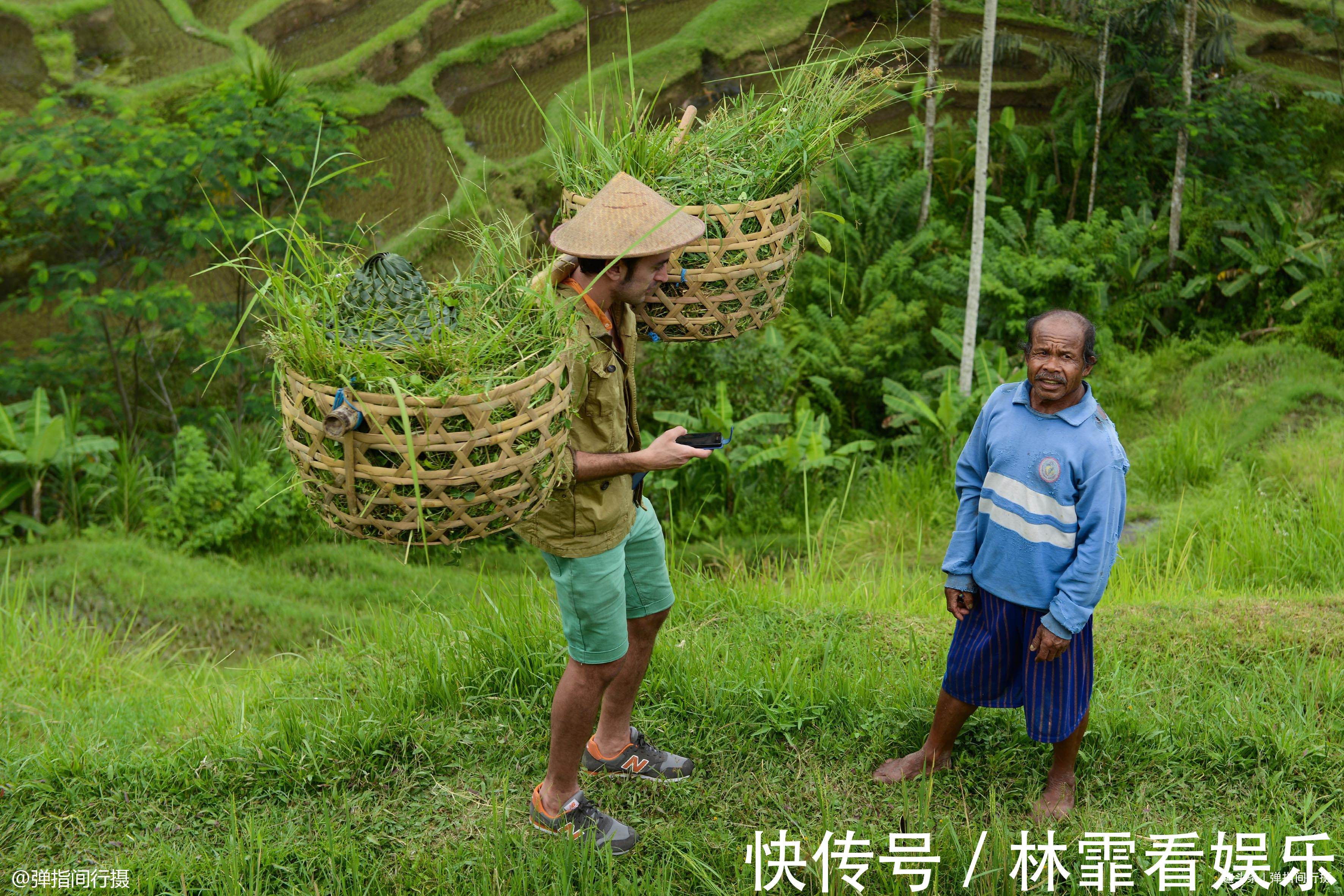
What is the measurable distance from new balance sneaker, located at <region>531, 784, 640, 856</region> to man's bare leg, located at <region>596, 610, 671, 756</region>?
0.85 feet

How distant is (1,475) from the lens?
239 inches

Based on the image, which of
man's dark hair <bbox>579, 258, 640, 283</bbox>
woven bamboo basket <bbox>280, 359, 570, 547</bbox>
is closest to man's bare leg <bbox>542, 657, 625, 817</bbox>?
woven bamboo basket <bbox>280, 359, 570, 547</bbox>

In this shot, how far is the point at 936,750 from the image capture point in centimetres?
284

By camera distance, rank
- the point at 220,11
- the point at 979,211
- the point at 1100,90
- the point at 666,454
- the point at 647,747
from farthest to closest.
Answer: the point at 220,11
the point at 1100,90
the point at 979,211
the point at 647,747
the point at 666,454

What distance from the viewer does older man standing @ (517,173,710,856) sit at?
2338 mm

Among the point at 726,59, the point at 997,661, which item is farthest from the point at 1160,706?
the point at 726,59

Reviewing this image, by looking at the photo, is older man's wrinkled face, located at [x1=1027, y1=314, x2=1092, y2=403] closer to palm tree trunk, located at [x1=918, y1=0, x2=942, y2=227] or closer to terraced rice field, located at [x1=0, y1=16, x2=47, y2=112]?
palm tree trunk, located at [x1=918, y1=0, x2=942, y2=227]

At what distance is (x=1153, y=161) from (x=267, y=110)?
6.67 meters

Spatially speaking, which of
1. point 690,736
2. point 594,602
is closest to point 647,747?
point 690,736

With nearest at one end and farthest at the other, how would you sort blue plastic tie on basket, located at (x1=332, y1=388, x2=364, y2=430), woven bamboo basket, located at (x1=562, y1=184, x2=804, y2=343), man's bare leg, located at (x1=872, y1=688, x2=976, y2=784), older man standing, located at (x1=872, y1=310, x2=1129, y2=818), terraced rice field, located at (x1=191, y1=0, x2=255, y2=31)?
blue plastic tie on basket, located at (x1=332, y1=388, x2=364, y2=430), older man standing, located at (x1=872, y1=310, x2=1129, y2=818), woven bamboo basket, located at (x1=562, y1=184, x2=804, y2=343), man's bare leg, located at (x1=872, y1=688, x2=976, y2=784), terraced rice field, located at (x1=191, y1=0, x2=255, y2=31)

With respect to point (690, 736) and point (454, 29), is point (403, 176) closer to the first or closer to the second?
point (454, 29)

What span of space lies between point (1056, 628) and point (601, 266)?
1303mm

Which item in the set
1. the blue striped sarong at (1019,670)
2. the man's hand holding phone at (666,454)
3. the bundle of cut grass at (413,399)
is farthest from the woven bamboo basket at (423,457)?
the blue striped sarong at (1019,670)

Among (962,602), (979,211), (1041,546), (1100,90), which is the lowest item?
(962,602)
